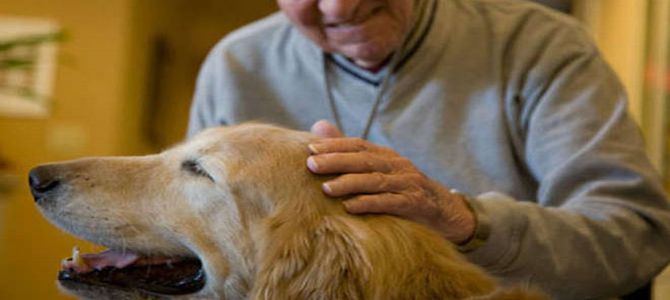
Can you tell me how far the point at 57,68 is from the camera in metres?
3.40

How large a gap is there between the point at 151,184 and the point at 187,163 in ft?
0.20

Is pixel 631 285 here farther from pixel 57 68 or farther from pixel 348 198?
pixel 57 68

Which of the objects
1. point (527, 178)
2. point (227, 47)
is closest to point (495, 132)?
point (527, 178)

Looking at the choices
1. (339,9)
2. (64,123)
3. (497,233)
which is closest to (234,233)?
(497,233)

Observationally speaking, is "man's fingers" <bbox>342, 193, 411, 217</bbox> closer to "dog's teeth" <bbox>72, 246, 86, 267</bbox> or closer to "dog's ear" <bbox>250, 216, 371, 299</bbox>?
"dog's ear" <bbox>250, 216, 371, 299</bbox>

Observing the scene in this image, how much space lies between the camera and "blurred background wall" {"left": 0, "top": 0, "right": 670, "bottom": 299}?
2.95m

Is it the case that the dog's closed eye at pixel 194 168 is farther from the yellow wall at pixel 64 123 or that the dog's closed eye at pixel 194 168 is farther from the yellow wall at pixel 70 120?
the yellow wall at pixel 64 123

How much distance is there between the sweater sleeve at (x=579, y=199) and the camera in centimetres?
135

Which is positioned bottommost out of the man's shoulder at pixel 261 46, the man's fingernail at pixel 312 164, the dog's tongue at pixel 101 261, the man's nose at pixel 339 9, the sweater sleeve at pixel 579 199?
the sweater sleeve at pixel 579 199

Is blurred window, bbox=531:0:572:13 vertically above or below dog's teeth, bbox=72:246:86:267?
below

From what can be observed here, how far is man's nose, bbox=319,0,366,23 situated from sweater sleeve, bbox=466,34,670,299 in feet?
1.11

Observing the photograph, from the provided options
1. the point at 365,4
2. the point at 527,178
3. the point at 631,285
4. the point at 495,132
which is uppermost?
the point at 365,4

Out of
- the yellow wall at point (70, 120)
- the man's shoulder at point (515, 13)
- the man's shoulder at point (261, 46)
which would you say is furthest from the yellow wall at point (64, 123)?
the man's shoulder at point (515, 13)

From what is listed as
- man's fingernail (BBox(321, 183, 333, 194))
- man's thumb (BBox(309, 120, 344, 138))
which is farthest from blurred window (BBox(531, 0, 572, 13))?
man's fingernail (BBox(321, 183, 333, 194))
